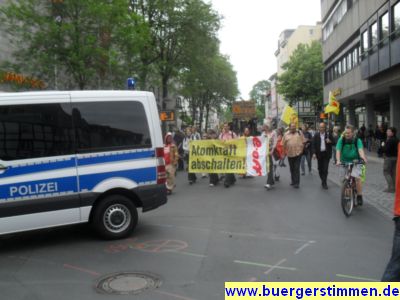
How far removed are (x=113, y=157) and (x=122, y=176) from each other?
12.6 inches

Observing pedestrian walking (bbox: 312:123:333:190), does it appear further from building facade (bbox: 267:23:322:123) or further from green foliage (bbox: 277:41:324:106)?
building facade (bbox: 267:23:322:123)

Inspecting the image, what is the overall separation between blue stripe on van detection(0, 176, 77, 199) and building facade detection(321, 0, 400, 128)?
1699cm

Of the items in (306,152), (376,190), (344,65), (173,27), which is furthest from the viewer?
(344,65)

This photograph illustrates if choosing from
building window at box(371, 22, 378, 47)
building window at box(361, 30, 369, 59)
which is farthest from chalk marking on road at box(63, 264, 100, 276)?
building window at box(361, 30, 369, 59)

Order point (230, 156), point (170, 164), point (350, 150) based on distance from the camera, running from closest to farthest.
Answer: point (350, 150)
point (170, 164)
point (230, 156)

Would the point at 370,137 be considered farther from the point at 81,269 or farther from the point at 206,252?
the point at 81,269

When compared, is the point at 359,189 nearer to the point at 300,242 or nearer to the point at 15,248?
the point at 300,242

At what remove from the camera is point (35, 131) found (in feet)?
22.6

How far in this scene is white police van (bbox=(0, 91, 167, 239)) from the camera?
6.76m

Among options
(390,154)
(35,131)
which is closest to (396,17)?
(390,154)

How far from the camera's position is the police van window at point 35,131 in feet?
22.0

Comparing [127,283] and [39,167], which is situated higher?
[39,167]

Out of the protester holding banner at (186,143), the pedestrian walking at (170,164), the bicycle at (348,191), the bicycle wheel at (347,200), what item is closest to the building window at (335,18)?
the protester holding banner at (186,143)

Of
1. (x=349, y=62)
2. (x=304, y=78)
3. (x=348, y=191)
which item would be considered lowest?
(x=348, y=191)
